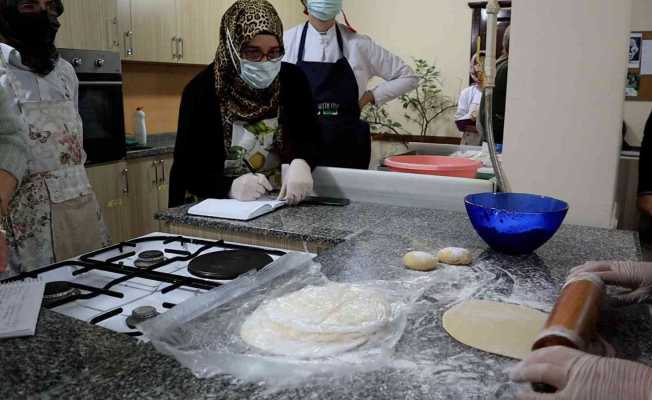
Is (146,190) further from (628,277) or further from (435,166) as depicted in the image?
(628,277)

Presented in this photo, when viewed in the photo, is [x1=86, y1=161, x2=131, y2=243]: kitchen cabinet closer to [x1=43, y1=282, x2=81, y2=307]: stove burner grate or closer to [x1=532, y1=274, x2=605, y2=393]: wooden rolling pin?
[x1=43, y1=282, x2=81, y2=307]: stove burner grate

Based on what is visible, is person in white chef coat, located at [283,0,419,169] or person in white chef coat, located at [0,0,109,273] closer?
person in white chef coat, located at [0,0,109,273]

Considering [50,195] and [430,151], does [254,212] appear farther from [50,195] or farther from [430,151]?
[430,151]

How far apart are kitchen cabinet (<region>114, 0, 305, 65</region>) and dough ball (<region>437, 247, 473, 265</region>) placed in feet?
8.26

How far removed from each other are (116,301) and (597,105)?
47.9 inches

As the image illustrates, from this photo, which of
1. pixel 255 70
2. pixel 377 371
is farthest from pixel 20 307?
pixel 255 70

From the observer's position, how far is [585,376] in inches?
22.5

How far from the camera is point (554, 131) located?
144 cm

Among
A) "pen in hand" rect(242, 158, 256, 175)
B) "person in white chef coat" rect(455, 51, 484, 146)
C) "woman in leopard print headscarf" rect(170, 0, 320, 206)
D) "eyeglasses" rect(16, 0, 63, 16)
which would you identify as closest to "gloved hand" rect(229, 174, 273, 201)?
"woman in leopard print headscarf" rect(170, 0, 320, 206)

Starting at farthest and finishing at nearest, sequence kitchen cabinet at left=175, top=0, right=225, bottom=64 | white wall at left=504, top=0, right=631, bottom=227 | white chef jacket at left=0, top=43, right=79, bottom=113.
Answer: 1. kitchen cabinet at left=175, top=0, right=225, bottom=64
2. white chef jacket at left=0, top=43, right=79, bottom=113
3. white wall at left=504, top=0, right=631, bottom=227

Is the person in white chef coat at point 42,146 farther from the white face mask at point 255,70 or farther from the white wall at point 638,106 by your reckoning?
the white wall at point 638,106

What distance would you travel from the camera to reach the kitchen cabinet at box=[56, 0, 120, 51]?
2668mm

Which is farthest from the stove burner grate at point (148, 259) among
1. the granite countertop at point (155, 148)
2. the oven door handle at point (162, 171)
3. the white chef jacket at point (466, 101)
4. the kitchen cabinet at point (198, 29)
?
the white chef jacket at point (466, 101)

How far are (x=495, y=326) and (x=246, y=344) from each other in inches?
13.9
